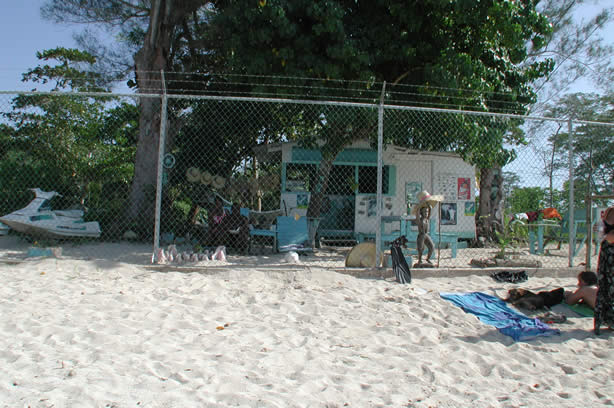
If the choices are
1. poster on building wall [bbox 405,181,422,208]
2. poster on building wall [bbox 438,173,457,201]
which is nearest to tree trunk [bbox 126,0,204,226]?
poster on building wall [bbox 405,181,422,208]

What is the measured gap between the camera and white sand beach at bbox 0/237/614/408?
257 centimetres

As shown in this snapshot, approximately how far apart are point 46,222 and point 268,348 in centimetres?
699

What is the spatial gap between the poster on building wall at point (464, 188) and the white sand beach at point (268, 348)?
637cm

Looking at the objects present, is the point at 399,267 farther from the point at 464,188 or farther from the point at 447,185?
the point at 464,188

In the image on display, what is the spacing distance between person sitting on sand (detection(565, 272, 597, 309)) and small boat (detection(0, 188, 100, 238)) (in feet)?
27.3

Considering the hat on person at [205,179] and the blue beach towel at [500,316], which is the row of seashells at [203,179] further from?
the blue beach towel at [500,316]

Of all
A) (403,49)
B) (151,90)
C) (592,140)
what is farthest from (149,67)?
(592,140)

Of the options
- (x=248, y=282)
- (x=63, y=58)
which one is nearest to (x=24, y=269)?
(x=248, y=282)

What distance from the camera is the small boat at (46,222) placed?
815 centimetres

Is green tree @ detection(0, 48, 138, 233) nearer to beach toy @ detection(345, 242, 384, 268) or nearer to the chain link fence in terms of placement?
the chain link fence

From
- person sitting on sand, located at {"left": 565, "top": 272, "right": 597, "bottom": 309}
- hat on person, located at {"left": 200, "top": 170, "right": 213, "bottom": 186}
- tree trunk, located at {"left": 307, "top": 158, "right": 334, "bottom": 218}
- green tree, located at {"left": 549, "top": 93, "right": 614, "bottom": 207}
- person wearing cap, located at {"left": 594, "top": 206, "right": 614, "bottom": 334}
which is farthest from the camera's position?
green tree, located at {"left": 549, "top": 93, "right": 614, "bottom": 207}

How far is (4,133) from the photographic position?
1259 cm

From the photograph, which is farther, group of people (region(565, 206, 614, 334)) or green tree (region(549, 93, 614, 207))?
green tree (region(549, 93, 614, 207))

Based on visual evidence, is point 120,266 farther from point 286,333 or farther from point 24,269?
point 286,333
